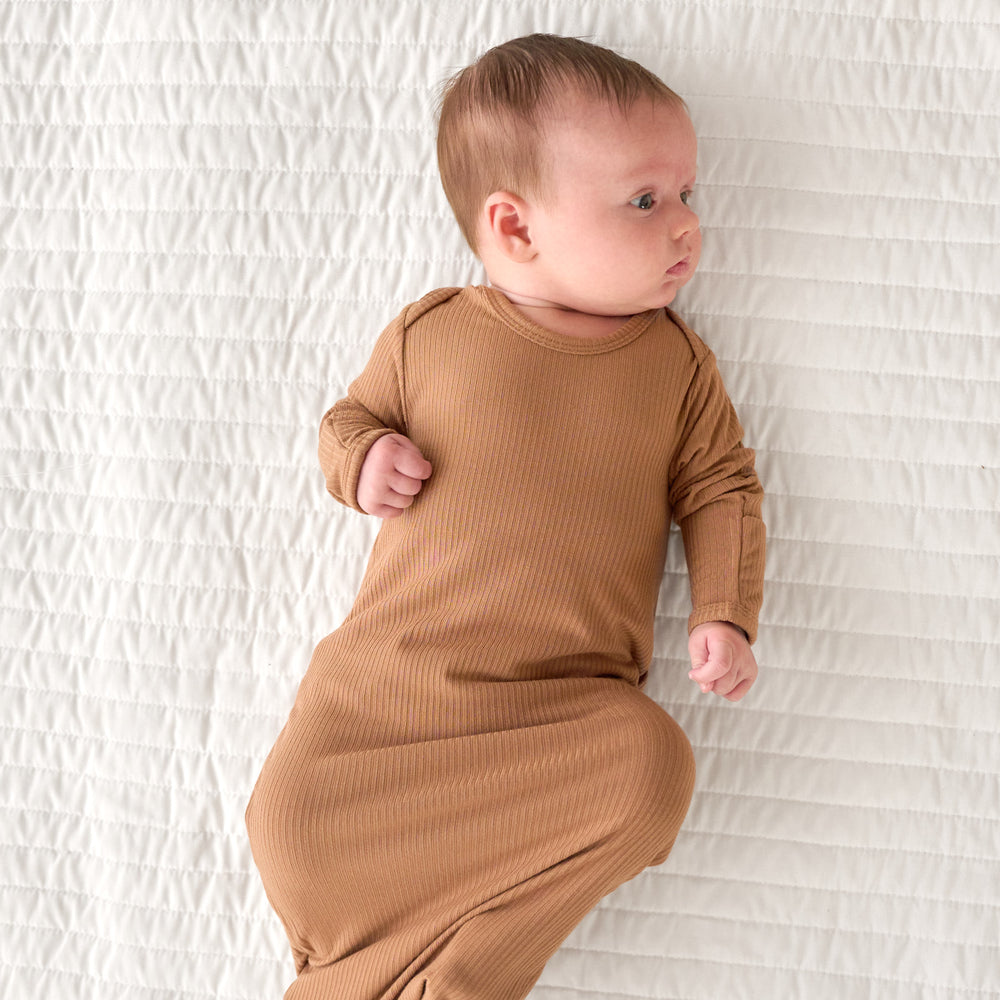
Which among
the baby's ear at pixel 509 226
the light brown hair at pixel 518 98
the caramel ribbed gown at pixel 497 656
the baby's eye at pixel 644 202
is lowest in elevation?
the caramel ribbed gown at pixel 497 656

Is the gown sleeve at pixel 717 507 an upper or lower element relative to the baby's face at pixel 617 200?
lower

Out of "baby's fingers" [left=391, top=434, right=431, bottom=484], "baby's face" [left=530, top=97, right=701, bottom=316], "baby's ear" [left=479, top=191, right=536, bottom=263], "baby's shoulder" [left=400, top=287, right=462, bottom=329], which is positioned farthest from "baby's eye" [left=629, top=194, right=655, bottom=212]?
"baby's fingers" [left=391, top=434, right=431, bottom=484]

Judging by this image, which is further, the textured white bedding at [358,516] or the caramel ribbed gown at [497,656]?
the textured white bedding at [358,516]

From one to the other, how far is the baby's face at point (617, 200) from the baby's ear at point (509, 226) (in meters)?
0.01

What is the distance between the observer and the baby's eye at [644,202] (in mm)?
950

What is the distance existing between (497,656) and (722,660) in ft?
0.71

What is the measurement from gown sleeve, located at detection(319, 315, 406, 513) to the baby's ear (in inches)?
5.5

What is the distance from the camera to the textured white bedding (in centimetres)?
106

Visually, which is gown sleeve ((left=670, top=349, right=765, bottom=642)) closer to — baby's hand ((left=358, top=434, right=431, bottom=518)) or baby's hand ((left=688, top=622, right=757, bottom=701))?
baby's hand ((left=688, top=622, right=757, bottom=701))

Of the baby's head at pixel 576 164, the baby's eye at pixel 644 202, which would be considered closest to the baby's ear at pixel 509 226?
the baby's head at pixel 576 164

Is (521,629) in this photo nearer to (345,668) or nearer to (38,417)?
(345,668)

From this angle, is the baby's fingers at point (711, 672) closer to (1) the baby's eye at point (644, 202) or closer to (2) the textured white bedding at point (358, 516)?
(2) the textured white bedding at point (358, 516)

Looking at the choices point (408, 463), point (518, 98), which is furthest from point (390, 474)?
point (518, 98)

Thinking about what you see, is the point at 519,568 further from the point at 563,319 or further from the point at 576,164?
the point at 576,164
